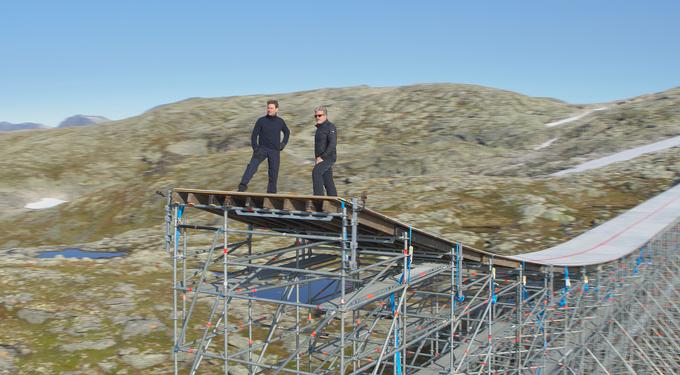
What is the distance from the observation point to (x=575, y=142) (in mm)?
77562

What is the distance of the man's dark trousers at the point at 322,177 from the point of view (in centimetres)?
1582

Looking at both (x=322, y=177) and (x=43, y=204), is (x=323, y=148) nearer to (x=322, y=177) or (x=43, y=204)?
(x=322, y=177)

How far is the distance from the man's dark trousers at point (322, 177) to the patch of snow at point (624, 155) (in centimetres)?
4644

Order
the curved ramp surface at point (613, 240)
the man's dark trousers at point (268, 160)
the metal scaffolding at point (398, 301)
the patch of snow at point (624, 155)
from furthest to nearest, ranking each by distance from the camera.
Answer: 1. the patch of snow at point (624, 155)
2. the curved ramp surface at point (613, 240)
3. the man's dark trousers at point (268, 160)
4. the metal scaffolding at point (398, 301)

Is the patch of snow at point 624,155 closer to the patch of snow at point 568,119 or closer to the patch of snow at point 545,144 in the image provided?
the patch of snow at point 545,144

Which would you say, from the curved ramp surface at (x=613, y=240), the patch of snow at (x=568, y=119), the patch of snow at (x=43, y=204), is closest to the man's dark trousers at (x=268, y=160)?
the curved ramp surface at (x=613, y=240)

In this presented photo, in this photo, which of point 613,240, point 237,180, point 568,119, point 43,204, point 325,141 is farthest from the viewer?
point 568,119

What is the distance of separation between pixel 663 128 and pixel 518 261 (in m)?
63.6

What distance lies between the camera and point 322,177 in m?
16.1

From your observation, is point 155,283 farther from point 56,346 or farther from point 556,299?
point 556,299

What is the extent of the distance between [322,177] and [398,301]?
4879 mm

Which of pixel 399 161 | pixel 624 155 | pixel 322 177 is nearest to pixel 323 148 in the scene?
pixel 322 177

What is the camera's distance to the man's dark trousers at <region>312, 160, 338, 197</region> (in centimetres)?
1582

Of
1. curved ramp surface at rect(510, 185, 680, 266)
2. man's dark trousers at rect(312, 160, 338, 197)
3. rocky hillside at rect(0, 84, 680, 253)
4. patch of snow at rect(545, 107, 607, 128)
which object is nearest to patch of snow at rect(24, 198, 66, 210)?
rocky hillside at rect(0, 84, 680, 253)
